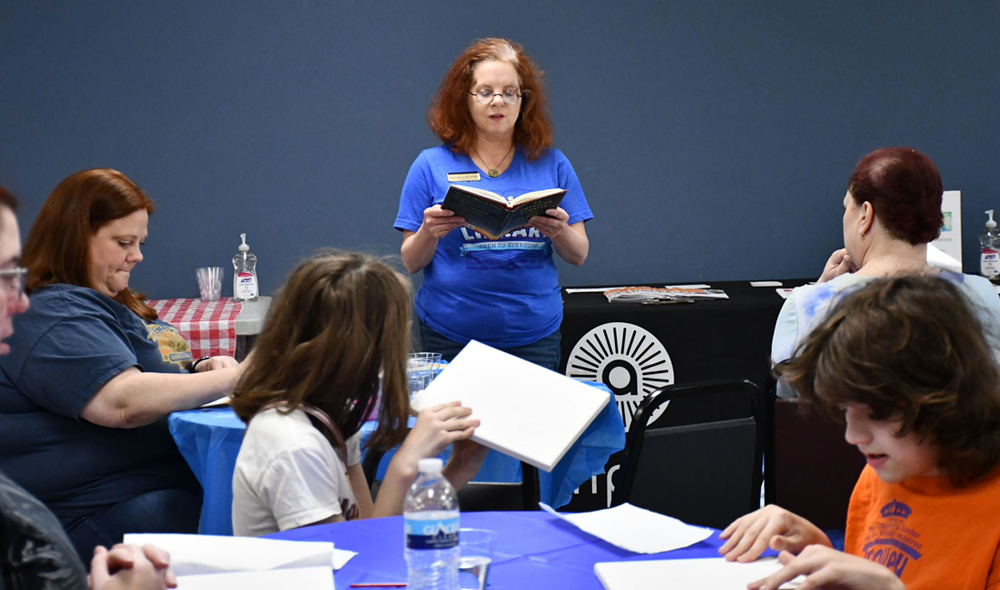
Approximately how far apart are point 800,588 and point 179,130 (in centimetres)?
436

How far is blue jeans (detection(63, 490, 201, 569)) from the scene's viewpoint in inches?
87.0

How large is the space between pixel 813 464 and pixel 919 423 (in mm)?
998

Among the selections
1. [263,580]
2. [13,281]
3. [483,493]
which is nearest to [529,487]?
[483,493]

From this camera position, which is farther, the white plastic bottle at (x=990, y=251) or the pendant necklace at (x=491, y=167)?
the white plastic bottle at (x=990, y=251)

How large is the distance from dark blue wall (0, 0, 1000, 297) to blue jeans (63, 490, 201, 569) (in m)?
2.70

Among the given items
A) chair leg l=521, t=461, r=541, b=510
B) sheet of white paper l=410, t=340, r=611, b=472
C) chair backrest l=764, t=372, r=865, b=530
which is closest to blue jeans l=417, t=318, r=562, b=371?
chair leg l=521, t=461, r=541, b=510

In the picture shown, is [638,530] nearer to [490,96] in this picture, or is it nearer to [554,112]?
[490,96]

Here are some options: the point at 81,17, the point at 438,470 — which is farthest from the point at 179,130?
the point at 438,470

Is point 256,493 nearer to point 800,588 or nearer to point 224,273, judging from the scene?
point 800,588

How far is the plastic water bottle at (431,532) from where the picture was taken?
1.20 meters

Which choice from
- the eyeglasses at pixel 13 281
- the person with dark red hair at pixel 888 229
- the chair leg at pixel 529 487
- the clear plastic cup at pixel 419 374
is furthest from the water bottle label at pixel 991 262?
the eyeglasses at pixel 13 281

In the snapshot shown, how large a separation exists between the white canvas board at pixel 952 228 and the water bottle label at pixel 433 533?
431 cm

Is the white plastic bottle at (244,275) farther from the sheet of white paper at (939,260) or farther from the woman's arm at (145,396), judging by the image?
the sheet of white paper at (939,260)

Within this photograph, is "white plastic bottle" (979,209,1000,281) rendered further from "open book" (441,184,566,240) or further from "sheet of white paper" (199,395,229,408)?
"sheet of white paper" (199,395,229,408)
